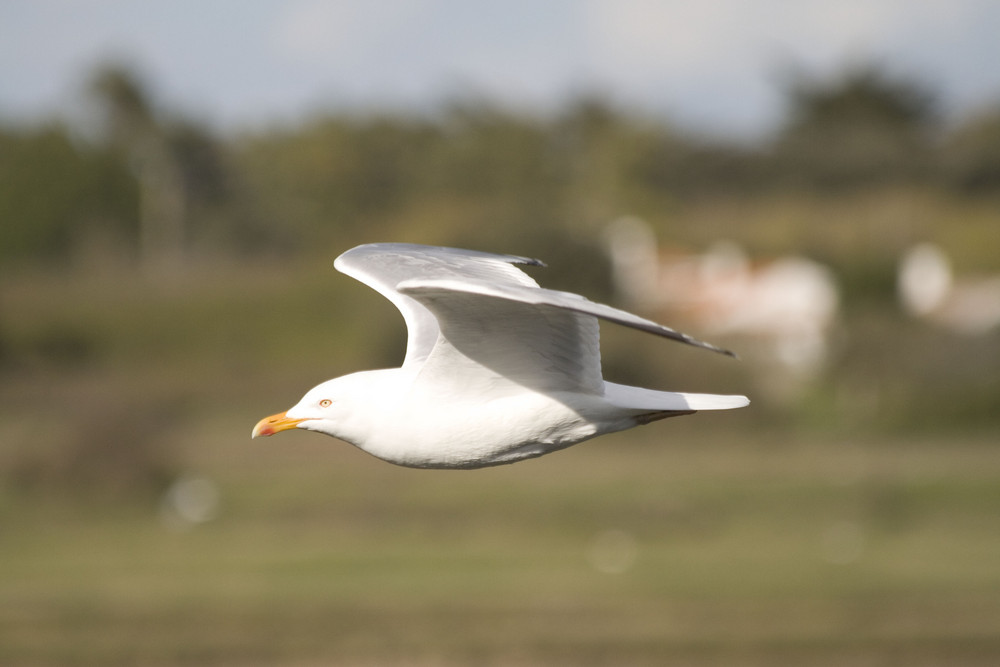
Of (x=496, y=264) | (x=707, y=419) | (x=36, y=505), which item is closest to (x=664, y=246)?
(x=707, y=419)

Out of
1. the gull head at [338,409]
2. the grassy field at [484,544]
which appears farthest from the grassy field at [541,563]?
the gull head at [338,409]

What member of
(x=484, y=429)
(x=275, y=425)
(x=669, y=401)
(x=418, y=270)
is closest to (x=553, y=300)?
(x=484, y=429)

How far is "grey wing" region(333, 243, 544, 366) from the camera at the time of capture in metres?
8.41

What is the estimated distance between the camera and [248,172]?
95312mm

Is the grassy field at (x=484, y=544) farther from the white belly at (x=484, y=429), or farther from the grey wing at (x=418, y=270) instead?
the white belly at (x=484, y=429)

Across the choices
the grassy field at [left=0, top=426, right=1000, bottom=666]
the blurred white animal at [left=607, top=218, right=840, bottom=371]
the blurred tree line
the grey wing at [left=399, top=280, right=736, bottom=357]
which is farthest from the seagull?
the blurred tree line

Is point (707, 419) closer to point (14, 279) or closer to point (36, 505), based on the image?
point (36, 505)

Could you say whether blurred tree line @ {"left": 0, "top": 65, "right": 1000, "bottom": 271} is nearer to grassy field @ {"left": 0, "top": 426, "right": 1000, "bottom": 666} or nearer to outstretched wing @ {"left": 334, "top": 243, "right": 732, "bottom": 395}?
grassy field @ {"left": 0, "top": 426, "right": 1000, "bottom": 666}

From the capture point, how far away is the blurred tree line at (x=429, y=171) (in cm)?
7912

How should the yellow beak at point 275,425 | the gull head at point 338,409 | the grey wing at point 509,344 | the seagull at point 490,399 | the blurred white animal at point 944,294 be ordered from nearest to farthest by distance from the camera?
the grey wing at point 509,344 < the seagull at point 490,399 < the gull head at point 338,409 < the yellow beak at point 275,425 < the blurred white animal at point 944,294

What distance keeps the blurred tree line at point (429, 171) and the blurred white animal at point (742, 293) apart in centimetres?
878

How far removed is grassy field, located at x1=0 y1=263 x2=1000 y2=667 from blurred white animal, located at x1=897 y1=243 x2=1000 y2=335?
707 cm

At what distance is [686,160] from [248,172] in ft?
97.3

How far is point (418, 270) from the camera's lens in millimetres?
8719
